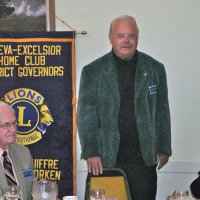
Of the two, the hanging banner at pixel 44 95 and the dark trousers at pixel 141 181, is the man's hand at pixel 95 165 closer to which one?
the dark trousers at pixel 141 181

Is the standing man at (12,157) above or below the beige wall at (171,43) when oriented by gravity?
below

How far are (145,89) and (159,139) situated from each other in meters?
0.40

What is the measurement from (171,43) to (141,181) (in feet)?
3.86

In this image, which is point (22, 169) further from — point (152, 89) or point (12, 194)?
point (152, 89)

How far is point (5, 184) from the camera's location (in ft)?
7.54

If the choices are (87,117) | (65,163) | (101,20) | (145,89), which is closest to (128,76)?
(145,89)

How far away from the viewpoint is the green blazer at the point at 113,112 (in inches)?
129

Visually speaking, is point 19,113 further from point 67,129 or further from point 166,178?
point 166,178

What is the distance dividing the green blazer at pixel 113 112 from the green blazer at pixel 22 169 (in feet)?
2.32

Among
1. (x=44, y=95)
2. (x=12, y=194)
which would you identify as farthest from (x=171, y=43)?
(x=12, y=194)

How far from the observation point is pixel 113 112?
3.29 metres

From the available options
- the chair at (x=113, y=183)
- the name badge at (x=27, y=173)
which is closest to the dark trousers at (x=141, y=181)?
the chair at (x=113, y=183)

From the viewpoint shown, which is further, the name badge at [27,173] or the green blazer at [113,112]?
the green blazer at [113,112]

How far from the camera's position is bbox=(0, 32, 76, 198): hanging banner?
3.77 m
